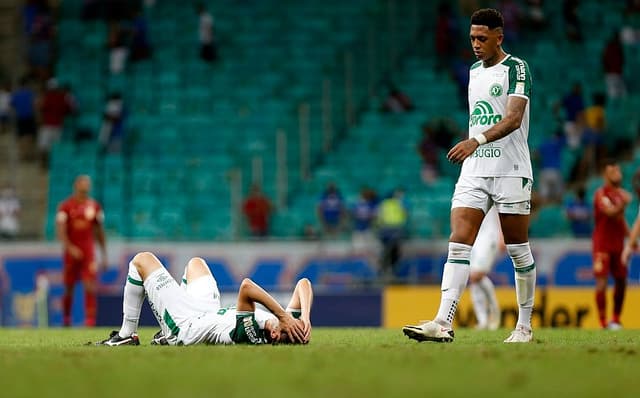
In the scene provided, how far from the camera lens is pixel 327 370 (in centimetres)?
793

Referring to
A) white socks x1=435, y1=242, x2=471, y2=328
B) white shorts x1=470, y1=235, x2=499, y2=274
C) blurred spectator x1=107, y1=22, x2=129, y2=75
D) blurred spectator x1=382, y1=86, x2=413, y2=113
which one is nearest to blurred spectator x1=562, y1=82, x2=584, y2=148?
blurred spectator x1=382, y1=86, x2=413, y2=113

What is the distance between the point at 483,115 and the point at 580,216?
13690 mm

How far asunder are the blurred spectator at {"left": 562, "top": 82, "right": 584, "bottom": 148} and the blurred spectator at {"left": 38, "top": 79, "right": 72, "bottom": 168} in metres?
11.3

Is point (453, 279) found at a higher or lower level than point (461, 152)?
lower

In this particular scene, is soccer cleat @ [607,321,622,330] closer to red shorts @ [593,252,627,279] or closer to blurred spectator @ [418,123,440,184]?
red shorts @ [593,252,627,279]

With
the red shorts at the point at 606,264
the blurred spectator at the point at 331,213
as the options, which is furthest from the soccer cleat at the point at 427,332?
the blurred spectator at the point at 331,213

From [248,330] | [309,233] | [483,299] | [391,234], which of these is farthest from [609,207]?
[309,233]

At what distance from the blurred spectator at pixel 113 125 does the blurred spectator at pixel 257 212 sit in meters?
3.83

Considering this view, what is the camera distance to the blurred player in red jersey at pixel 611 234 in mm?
17172

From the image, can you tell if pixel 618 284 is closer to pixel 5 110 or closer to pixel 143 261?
pixel 143 261

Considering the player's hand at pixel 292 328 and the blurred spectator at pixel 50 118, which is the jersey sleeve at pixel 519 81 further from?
the blurred spectator at pixel 50 118

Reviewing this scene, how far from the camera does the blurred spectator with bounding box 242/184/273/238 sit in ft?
83.0

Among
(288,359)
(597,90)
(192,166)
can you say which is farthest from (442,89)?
(288,359)

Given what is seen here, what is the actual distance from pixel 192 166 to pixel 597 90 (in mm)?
9229
